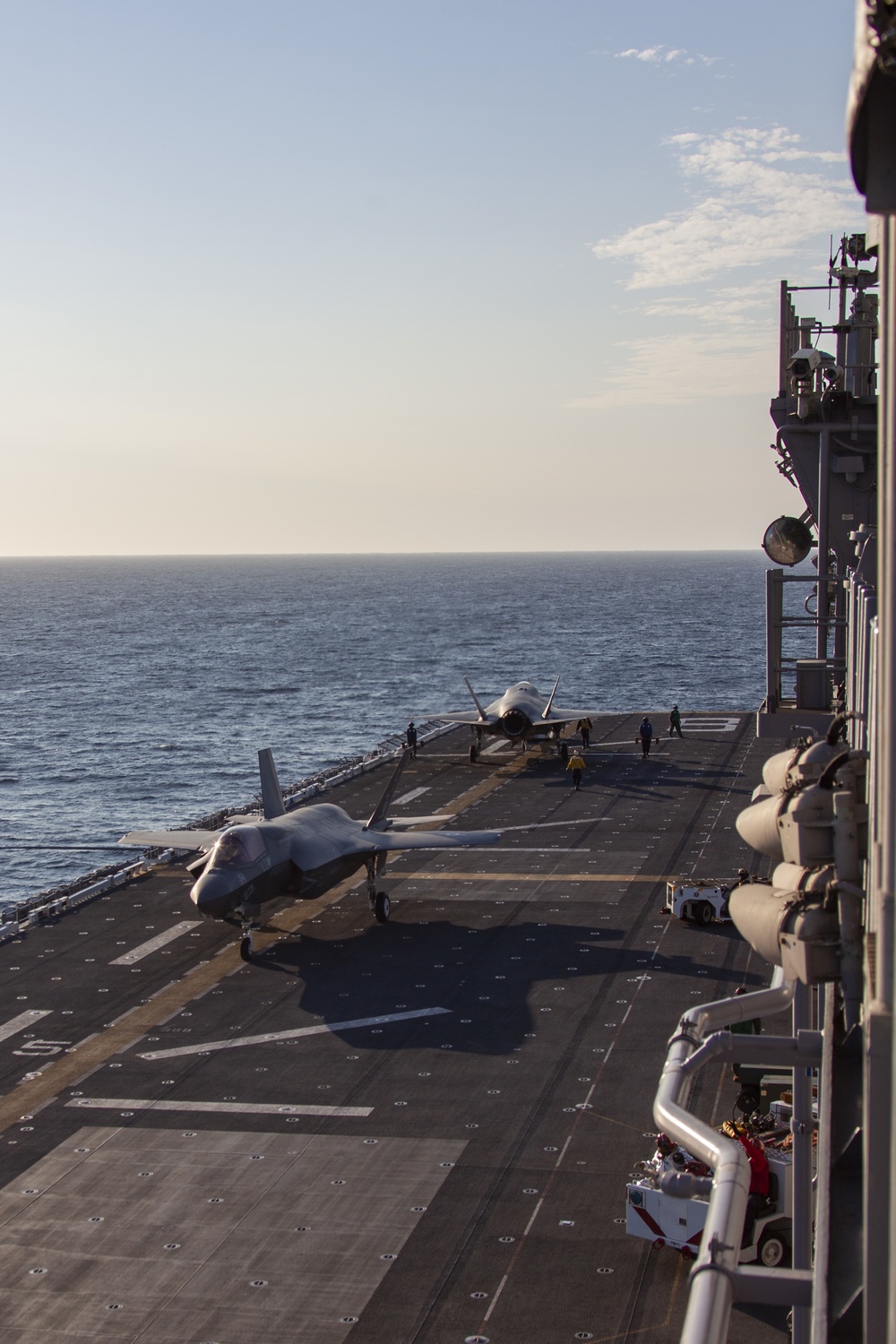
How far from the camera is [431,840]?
1588 inches

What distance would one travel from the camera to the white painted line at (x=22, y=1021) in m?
30.6

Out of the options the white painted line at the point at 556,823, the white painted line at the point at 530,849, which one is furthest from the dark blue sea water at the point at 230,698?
the white painted line at the point at 530,849

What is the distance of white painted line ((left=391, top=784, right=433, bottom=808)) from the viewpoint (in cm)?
5591

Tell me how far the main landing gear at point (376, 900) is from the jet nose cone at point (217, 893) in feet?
18.4

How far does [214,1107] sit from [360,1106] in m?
3.01

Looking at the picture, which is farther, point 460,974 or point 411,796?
point 411,796

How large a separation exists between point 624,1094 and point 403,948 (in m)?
11.5

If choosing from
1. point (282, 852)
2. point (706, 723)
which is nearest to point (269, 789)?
point (282, 852)

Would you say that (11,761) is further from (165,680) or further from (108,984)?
(108,984)

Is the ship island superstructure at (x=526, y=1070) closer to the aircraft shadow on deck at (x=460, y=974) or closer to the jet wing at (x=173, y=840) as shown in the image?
the aircraft shadow on deck at (x=460, y=974)

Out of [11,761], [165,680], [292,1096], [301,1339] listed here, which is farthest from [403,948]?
[165,680]

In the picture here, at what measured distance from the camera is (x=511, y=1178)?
22.5 m

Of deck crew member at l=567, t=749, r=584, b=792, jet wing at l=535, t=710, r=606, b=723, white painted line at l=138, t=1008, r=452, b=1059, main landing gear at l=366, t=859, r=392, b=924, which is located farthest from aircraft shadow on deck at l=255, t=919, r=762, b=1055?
jet wing at l=535, t=710, r=606, b=723

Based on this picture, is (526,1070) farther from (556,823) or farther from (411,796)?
(411,796)
